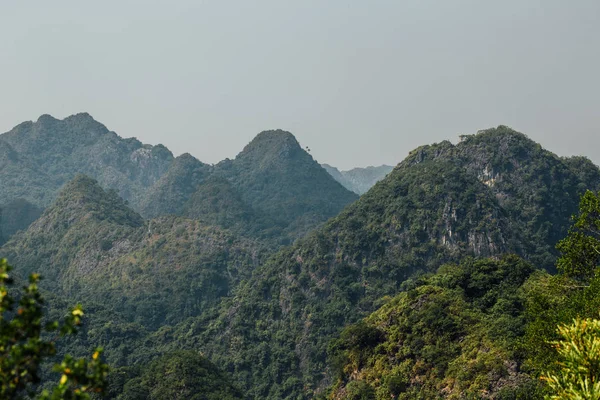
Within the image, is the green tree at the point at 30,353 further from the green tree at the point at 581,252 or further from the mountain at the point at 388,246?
the mountain at the point at 388,246

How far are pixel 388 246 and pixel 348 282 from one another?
8962 mm

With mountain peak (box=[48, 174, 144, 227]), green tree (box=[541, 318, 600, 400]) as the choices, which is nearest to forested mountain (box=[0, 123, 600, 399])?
mountain peak (box=[48, 174, 144, 227])

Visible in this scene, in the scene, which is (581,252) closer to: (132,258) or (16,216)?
(132,258)

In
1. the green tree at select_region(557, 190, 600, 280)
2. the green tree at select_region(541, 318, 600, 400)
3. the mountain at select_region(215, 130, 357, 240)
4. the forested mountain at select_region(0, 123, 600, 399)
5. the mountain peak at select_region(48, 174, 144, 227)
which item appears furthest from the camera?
the mountain at select_region(215, 130, 357, 240)

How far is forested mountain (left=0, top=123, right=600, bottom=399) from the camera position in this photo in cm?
3838

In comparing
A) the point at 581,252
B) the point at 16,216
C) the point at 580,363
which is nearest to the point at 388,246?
the point at 581,252

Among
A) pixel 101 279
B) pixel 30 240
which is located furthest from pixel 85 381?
pixel 30 240

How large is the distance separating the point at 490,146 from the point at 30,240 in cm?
10370

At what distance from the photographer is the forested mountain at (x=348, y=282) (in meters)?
38.4

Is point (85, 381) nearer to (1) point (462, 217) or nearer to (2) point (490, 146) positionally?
(1) point (462, 217)

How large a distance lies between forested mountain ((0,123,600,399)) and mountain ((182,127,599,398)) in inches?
9.9

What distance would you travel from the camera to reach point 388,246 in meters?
83.4

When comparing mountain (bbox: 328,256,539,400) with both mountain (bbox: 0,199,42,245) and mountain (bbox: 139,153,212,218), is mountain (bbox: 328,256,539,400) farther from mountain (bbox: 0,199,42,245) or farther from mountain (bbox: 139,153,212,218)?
mountain (bbox: 0,199,42,245)

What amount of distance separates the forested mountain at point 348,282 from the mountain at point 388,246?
253 mm
